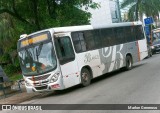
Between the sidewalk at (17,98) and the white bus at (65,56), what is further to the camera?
the sidewalk at (17,98)

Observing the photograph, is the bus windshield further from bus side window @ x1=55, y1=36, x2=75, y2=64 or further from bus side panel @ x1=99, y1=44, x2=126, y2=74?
bus side panel @ x1=99, y1=44, x2=126, y2=74

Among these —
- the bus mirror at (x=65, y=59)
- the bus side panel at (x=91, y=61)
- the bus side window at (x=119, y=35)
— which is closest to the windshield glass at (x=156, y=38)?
the bus side window at (x=119, y=35)

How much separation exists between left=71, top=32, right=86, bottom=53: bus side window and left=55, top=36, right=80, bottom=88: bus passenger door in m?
0.49

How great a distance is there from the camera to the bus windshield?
592 inches

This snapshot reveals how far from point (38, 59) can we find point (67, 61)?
1232 mm

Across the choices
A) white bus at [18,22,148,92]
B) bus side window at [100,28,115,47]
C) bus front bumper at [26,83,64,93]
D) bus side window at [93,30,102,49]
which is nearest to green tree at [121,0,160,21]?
bus side window at [100,28,115,47]

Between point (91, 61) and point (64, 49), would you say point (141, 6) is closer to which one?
point (91, 61)

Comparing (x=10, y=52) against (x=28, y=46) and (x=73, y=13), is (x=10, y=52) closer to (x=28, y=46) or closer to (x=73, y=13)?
(x=73, y=13)

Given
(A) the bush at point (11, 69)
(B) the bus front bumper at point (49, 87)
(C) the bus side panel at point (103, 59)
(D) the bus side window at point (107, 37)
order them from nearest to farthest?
(B) the bus front bumper at point (49, 87), (C) the bus side panel at point (103, 59), (D) the bus side window at point (107, 37), (A) the bush at point (11, 69)

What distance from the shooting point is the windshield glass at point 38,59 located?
1503 centimetres

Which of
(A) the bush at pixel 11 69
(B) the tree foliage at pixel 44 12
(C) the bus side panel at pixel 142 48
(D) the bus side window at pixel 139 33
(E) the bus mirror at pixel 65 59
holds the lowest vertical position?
(A) the bush at pixel 11 69

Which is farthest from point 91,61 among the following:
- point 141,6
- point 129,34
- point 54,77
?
point 141,6

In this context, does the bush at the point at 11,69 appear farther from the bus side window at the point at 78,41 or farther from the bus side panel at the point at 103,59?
the bus side window at the point at 78,41

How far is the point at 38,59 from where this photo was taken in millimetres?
15336
